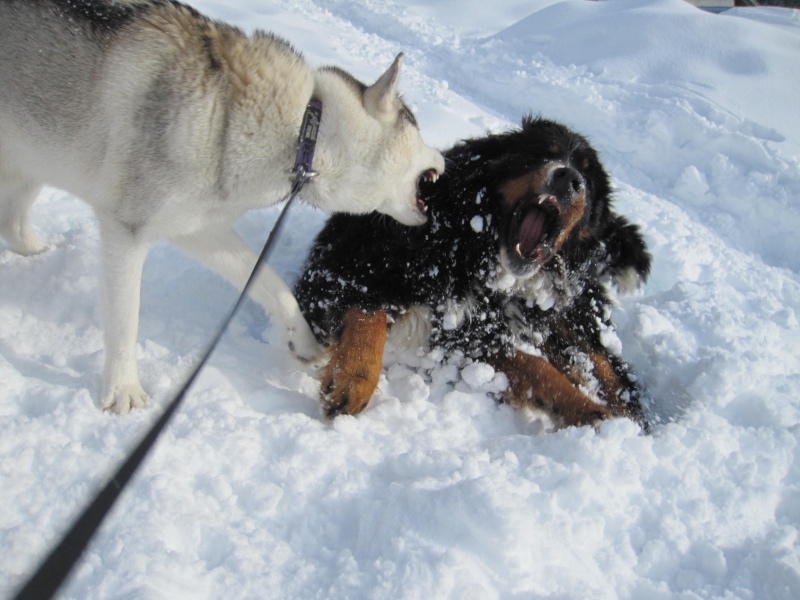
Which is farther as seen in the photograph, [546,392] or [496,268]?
[496,268]

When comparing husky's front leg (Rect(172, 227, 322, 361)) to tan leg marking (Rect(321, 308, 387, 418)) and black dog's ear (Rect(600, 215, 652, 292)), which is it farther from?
black dog's ear (Rect(600, 215, 652, 292))

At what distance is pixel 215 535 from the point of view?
6.05 feet

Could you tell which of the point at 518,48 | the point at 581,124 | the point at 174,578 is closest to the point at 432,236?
the point at 174,578

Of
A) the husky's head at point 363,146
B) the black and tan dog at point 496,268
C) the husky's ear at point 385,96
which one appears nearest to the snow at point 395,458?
the black and tan dog at point 496,268

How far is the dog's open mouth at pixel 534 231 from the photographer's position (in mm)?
2842

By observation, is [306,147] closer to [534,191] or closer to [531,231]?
[534,191]

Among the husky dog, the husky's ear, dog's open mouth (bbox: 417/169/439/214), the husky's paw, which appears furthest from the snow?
the husky's ear

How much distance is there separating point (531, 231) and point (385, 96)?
3.45 feet

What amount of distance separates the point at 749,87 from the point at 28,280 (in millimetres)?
7794

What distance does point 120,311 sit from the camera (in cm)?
237

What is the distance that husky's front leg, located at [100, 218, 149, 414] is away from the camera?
7.70 ft

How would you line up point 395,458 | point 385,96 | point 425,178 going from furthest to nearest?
point 425,178
point 385,96
point 395,458

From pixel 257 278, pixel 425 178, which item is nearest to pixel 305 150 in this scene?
pixel 425 178

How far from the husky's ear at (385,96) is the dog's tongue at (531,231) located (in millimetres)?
885
